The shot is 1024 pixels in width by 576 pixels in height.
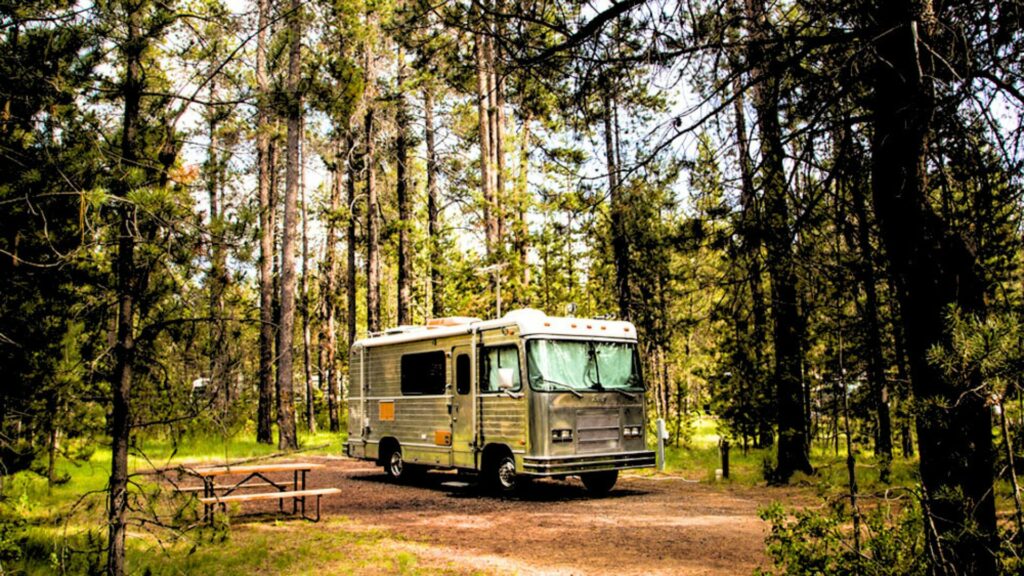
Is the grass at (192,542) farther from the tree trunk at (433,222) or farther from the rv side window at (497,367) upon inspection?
the tree trunk at (433,222)

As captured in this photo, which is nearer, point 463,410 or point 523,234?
point 463,410

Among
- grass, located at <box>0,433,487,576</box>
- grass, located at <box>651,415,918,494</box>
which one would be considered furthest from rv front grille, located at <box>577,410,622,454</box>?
grass, located at <box>0,433,487,576</box>

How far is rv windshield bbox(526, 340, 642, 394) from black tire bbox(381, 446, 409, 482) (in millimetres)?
4416

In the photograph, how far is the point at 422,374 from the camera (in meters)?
14.4

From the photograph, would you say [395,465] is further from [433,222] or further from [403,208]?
[403,208]

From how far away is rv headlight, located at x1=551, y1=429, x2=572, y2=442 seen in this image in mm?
11747

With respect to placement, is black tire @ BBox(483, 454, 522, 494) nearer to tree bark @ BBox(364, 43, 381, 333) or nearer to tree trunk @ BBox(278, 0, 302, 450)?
tree trunk @ BBox(278, 0, 302, 450)

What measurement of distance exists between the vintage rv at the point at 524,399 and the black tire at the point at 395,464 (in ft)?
1.18

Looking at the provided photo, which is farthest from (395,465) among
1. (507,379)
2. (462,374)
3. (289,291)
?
(289,291)

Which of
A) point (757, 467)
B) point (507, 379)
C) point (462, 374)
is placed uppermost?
point (462, 374)

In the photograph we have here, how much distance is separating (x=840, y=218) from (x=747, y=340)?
406 inches

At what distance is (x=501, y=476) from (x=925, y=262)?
30.6 feet

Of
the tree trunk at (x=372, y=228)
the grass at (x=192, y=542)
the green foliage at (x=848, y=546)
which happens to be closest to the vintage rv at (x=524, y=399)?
the grass at (x=192, y=542)

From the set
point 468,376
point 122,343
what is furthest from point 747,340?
point 122,343
